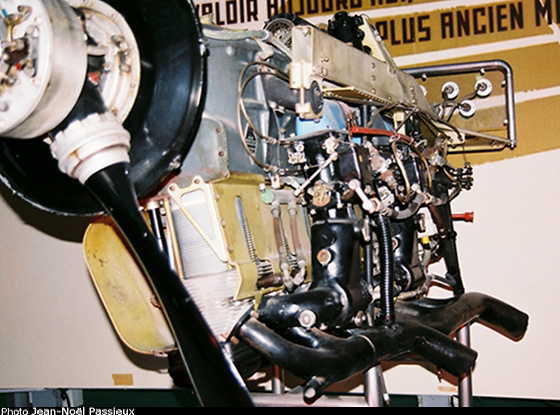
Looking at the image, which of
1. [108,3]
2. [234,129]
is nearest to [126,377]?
[234,129]

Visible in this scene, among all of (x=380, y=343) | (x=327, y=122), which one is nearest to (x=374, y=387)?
(x=380, y=343)

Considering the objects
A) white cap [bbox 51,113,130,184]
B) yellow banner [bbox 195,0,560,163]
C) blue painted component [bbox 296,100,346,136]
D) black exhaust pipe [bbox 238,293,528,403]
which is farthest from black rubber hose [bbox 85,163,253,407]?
yellow banner [bbox 195,0,560,163]

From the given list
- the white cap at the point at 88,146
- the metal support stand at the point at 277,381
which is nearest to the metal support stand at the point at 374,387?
the metal support stand at the point at 277,381

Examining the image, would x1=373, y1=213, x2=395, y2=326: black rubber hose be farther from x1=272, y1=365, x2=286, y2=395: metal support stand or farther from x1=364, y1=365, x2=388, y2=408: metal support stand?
x1=272, y1=365, x2=286, y2=395: metal support stand

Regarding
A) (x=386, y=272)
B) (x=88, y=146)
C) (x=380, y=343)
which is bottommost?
(x=380, y=343)

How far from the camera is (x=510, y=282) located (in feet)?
9.95

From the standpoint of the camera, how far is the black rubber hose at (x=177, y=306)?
1.34 metres

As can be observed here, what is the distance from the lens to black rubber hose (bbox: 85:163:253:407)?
1336mm

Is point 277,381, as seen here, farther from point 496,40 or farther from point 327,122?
point 496,40

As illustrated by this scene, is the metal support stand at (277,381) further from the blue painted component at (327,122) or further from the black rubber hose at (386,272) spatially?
the blue painted component at (327,122)

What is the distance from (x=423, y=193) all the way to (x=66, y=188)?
1286 millimetres

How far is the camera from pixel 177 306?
1373 mm

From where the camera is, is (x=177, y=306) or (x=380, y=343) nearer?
(x=177, y=306)

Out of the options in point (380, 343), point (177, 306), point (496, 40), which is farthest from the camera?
point (496, 40)
